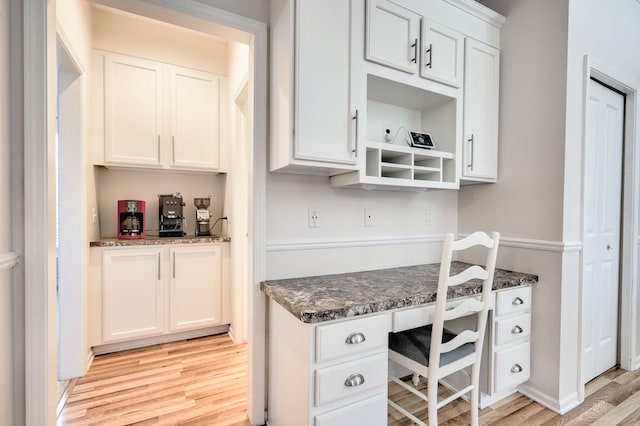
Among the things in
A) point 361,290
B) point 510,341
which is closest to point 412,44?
point 361,290

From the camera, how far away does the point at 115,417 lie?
5.83ft

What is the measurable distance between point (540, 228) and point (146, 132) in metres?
3.07

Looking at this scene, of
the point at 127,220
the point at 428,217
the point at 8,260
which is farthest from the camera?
the point at 127,220

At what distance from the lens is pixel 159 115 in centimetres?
A: 273

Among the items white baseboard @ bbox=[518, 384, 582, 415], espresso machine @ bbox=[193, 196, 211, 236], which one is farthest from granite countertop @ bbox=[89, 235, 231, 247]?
white baseboard @ bbox=[518, 384, 582, 415]

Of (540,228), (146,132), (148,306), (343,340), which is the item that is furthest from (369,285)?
(146,132)

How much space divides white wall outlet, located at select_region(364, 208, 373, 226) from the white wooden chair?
69cm

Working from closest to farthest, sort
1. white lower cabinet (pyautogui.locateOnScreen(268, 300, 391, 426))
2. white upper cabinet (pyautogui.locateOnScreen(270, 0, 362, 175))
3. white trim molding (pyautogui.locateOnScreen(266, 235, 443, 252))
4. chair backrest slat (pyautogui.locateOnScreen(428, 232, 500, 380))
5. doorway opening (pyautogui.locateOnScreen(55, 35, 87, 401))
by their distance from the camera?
1. white lower cabinet (pyautogui.locateOnScreen(268, 300, 391, 426))
2. chair backrest slat (pyautogui.locateOnScreen(428, 232, 500, 380))
3. white upper cabinet (pyautogui.locateOnScreen(270, 0, 362, 175))
4. white trim molding (pyautogui.locateOnScreen(266, 235, 443, 252))
5. doorway opening (pyautogui.locateOnScreen(55, 35, 87, 401))

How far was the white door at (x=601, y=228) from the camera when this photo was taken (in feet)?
6.71

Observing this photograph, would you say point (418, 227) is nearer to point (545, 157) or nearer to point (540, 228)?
point (540, 228)

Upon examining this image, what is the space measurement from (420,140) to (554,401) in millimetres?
1749

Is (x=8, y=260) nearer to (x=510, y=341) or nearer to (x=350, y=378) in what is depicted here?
(x=350, y=378)

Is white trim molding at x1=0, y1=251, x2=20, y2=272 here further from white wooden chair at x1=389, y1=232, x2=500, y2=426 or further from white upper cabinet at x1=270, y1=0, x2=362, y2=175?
white wooden chair at x1=389, y1=232, x2=500, y2=426

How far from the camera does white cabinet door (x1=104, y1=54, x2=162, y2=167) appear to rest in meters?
2.55
